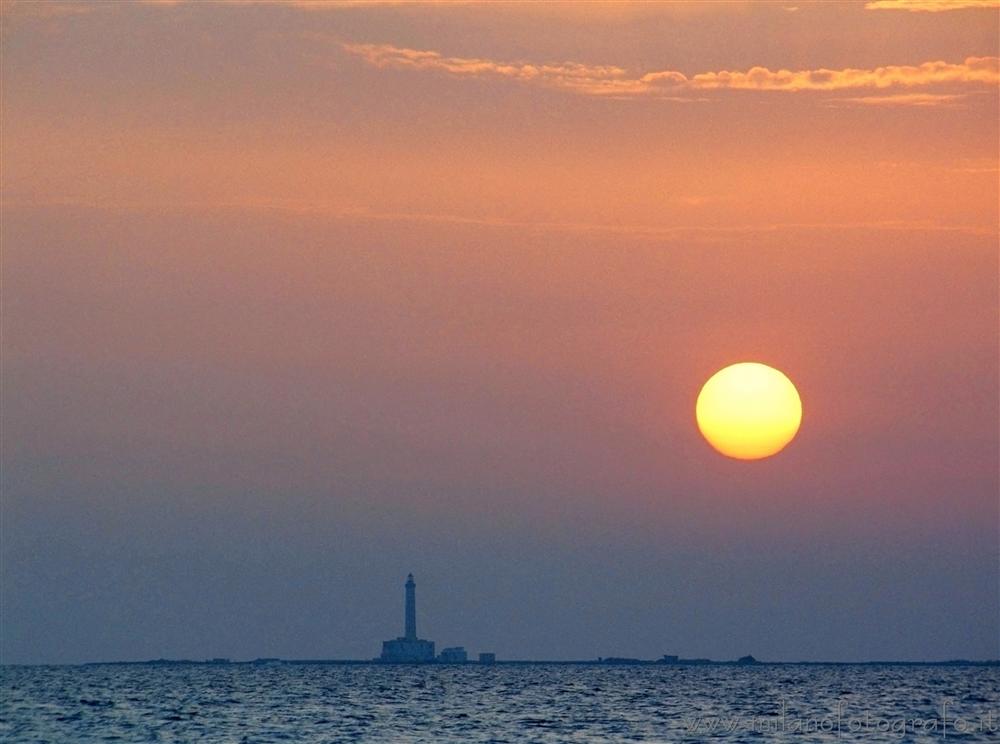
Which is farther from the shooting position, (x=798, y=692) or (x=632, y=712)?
(x=798, y=692)

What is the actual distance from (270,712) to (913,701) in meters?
63.4

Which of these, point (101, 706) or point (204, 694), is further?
point (204, 694)

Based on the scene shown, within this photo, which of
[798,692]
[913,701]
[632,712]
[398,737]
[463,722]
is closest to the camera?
[398,737]

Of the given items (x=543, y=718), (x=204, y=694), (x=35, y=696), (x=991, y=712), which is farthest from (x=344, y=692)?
(x=991, y=712)

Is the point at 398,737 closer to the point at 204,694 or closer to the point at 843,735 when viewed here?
the point at 843,735

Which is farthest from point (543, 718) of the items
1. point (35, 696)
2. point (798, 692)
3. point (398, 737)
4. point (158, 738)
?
point (35, 696)

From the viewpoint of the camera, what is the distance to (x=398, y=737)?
332 feet

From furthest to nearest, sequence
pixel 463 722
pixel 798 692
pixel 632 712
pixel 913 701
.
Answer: pixel 798 692 < pixel 913 701 < pixel 632 712 < pixel 463 722

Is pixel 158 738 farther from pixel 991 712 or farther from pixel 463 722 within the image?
pixel 991 712

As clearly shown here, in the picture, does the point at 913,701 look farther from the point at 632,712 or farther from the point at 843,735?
the point at 843,735

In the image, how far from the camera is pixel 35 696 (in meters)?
183

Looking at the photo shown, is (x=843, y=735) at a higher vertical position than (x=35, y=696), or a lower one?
lower

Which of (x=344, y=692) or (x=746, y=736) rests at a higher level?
(x=344, y=692)

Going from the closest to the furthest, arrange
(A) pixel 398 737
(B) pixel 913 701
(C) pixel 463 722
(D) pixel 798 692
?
(A) pixel 398 737 → (C) pixel 463 722 → (B) pixel 913 701 → (D) pixel 798 692
